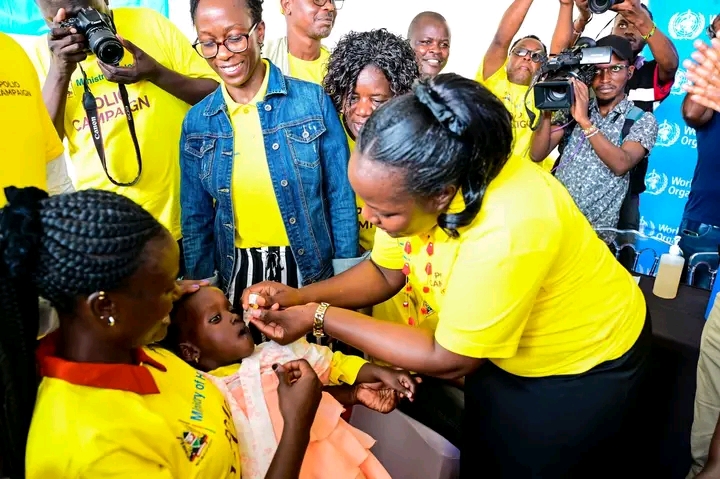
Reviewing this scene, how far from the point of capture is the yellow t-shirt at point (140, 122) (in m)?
2.00

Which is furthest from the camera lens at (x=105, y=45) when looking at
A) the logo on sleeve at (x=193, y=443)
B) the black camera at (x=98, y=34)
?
the logo on sleeve at (x=193, y=443)

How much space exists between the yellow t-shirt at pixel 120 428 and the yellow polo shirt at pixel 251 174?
0.80 meters

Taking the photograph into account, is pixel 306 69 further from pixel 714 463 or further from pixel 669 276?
pixel 714 463

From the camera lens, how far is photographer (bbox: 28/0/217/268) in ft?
5.80

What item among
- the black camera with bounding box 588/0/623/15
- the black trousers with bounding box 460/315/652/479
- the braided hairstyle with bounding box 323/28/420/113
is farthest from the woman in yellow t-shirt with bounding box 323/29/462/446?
the black camera with bounding box 588/0/623/15

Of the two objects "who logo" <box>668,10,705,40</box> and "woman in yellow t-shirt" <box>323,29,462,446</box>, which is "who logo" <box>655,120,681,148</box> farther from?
"woman in yellow t-shirt" <box>323,29,462,446</box>

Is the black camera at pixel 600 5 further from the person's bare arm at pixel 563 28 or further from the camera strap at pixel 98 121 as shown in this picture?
the camera strap at pixel 98 121

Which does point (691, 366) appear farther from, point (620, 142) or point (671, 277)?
point (620, 142)

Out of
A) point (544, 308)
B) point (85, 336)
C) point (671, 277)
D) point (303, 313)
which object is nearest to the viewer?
point (85, 336)

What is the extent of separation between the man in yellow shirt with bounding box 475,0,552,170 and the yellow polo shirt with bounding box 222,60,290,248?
1633 mm

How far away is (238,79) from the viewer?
1.78 m

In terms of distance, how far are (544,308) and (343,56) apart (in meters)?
1.15

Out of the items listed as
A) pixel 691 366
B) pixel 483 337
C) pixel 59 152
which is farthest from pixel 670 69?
pixel 59 152

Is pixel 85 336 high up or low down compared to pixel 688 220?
up
